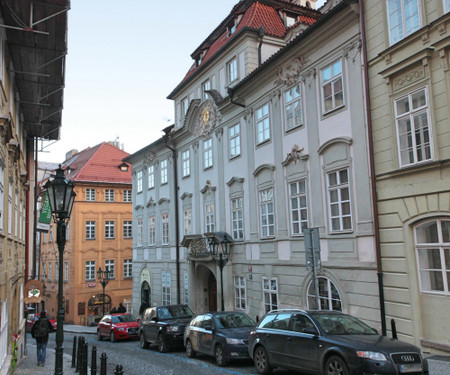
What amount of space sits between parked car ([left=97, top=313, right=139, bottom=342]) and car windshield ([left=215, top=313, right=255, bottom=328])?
33.9ft

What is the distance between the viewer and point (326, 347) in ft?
31.2

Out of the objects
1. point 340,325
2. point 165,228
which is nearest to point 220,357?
point 340,325

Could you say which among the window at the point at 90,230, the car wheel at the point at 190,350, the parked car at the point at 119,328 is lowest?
the parked car at the point at 119,328

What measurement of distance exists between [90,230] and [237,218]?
95.9ft

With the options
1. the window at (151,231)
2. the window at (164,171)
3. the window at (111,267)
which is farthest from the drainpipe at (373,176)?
the window at (111,267)

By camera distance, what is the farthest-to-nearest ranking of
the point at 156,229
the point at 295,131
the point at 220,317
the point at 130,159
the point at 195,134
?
the point at 130,159, the point at 156,229, the point at 195,134, the point at 295,131, the point at 220,317

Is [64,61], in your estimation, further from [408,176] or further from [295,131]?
[408,176]

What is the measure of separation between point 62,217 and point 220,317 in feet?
22.3

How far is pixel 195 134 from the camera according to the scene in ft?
84.2

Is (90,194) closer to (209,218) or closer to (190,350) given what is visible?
(209,218)

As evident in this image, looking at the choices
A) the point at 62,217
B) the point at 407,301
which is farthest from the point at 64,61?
the point at 407,301

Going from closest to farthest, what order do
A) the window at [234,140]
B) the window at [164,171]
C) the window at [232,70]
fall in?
the window at [234,140]
the window at [232,70]
the window at [164,171]

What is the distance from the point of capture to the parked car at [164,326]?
56.8 feet

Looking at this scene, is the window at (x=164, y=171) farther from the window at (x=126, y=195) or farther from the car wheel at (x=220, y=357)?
the window at (x=126, y=195)
